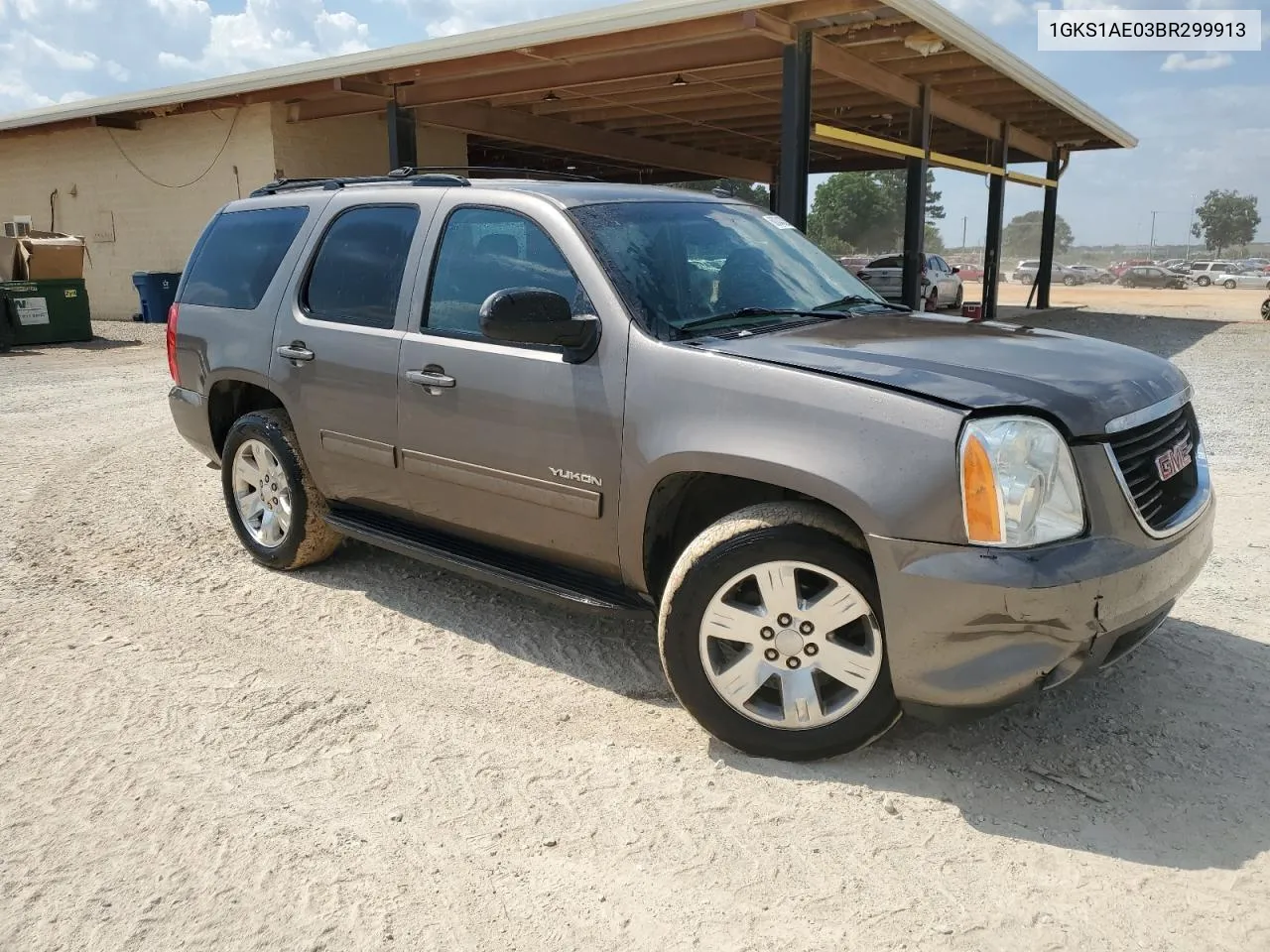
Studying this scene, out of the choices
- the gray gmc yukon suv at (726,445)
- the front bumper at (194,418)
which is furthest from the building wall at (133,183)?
the gray gmc yukon suv at (726,445)

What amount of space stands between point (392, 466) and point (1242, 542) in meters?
4.33

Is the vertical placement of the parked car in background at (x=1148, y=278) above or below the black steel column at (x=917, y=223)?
below

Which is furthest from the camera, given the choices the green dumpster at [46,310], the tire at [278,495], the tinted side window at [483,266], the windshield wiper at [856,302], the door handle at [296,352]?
the green dumpster at [46,310]

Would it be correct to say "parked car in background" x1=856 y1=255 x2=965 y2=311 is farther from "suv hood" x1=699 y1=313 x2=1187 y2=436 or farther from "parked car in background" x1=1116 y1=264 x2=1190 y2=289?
"parked car in background" x1=1116 y1=264 x2=1190 y2=289

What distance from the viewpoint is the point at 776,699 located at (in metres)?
3.14

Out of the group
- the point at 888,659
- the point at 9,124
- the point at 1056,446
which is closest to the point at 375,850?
the point at 888,659

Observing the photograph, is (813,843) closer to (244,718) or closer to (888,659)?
(888,659)

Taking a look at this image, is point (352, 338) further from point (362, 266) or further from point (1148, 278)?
point (1148, 278)

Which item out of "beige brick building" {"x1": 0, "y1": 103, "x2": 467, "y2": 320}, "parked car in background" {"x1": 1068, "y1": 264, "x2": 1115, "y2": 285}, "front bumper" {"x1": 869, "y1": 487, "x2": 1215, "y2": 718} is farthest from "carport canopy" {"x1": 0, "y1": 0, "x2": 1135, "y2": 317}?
"parked car in background" {"x1": 1068, "y1": 264, "x2": 1115, "y2": 285}

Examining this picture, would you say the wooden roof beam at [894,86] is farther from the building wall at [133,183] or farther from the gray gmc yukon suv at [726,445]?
the building wall at [133,183]

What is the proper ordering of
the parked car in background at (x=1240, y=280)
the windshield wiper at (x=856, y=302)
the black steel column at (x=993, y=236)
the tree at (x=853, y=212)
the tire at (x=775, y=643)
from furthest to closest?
the tree at (x=853, y=212)
the parked car in background at (x=1240, y=280)
the black steel column at (x=993, y=236)
the windshield wiper at (x=856, y=302)
the tire at (x=775, y=643)

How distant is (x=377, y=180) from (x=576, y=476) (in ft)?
6.76

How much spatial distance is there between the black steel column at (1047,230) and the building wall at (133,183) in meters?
17.9

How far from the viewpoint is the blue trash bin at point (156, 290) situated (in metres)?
17.3
